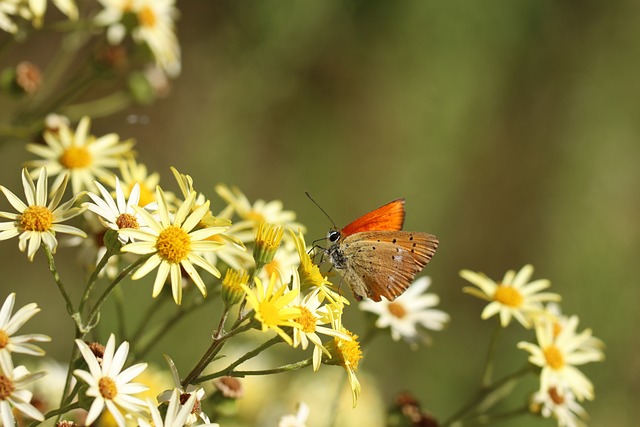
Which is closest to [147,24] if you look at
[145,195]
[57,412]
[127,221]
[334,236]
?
[145,195]

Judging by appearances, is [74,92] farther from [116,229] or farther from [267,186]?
[267,186]

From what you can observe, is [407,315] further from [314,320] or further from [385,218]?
[314,320]

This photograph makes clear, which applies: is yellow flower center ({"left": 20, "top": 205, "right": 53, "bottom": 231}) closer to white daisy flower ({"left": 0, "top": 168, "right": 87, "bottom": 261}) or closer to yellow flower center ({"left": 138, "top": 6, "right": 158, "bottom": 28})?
white daisy flower ({"left": 0, "top": 168, "right": 87, "bottom": 261})

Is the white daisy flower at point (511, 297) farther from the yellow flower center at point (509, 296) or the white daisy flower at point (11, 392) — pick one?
the white daisy flower at point (11, 392)

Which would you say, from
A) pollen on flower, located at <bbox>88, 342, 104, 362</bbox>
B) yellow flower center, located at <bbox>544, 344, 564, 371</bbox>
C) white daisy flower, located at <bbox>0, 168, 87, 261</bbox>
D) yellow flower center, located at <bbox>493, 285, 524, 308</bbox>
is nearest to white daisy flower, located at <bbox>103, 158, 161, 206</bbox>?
white daisy flower, located at <bbox>0, 168, 87, 261</bbox>

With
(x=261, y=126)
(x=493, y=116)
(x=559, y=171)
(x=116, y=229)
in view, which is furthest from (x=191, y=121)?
(x=116, y=229)
